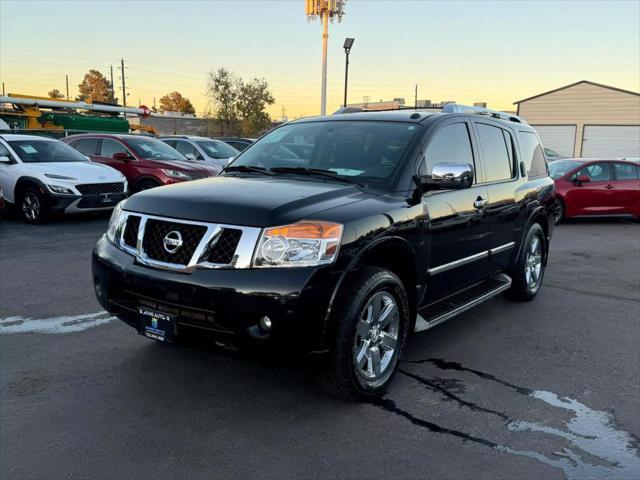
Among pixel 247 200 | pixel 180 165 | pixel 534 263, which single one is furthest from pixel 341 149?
pixel 180 165

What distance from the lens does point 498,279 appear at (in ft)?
17.9

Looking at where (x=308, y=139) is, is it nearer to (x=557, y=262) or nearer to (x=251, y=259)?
(x=251, y=259)

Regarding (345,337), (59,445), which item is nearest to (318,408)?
(345,337)

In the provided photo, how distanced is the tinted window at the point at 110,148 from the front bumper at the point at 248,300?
10.2 m

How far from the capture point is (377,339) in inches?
143

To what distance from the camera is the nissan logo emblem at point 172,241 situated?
3318 millimetres

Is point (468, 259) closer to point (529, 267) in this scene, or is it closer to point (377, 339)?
point (377, 339)

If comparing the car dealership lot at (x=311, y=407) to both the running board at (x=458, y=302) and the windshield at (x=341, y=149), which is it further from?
the windshield at (x=341, y=149)

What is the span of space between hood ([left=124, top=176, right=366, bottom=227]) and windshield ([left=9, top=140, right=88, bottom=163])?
8377 mm

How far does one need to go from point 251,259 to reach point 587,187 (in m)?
11.5

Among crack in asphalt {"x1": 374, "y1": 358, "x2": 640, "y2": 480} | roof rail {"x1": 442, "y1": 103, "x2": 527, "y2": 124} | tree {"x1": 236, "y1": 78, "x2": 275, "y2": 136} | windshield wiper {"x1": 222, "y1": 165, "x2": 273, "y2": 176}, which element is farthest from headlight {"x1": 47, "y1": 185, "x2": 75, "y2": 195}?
tree {"x1": 236, "y1": 78, "x2": 275, "y2": 136}

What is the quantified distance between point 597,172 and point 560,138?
957 inches

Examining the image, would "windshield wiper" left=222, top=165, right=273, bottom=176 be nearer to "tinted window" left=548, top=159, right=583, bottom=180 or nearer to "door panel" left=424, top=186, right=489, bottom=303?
"door panel" left=424, top=186, right=489, bottom=303

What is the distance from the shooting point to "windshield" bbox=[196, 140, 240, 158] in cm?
1544
